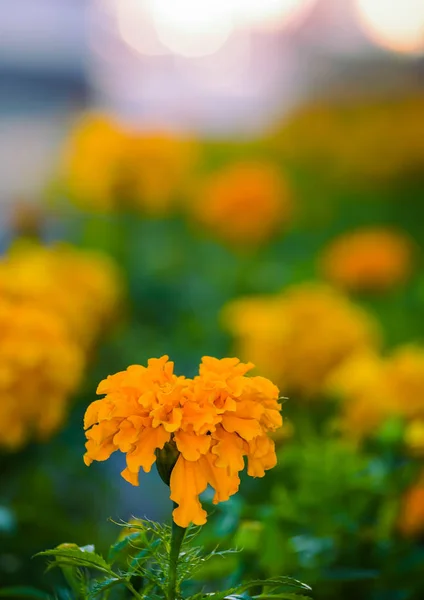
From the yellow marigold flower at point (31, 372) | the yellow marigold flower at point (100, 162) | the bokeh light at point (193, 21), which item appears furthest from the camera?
the bokeh light at point (193, 21)

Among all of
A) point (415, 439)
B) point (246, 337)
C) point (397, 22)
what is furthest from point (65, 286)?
point (397, 22)

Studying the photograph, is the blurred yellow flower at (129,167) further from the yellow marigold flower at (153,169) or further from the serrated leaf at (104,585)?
the serrated leaf at (104,585)


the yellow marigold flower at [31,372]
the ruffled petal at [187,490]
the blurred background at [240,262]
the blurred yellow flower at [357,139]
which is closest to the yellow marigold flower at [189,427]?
the ruffled petal at [187,490]

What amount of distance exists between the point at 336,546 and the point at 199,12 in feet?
9.49

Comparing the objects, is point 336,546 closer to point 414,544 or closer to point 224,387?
point 414,544

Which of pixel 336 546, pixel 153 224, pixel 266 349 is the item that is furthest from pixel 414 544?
pixel 153 224

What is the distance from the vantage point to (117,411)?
0.55 m

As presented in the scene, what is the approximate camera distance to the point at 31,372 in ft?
3.14

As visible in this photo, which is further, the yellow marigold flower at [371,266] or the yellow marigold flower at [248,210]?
the yellow marigold flower at [248,210]

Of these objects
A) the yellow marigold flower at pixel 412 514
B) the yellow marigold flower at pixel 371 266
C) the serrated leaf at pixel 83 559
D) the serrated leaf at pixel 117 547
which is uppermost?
the yellow marigold flower at pixel 371 266

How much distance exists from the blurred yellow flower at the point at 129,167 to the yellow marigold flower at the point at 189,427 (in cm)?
144

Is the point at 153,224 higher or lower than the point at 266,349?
higher

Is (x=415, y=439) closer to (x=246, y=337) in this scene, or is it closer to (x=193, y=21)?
(x=246, y=337)

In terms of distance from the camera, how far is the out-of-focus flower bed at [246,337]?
93 centimetres
